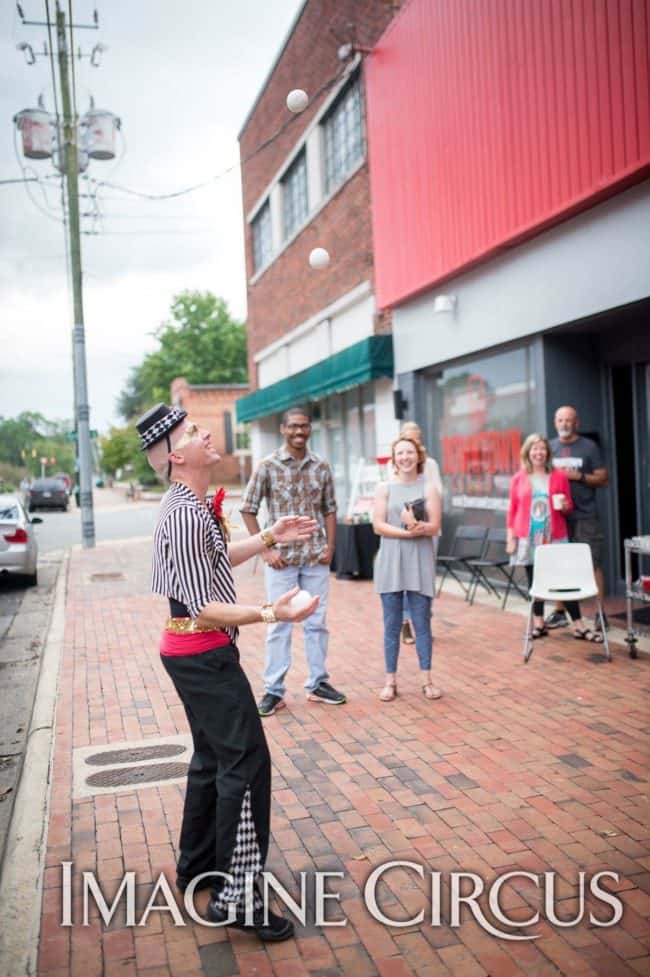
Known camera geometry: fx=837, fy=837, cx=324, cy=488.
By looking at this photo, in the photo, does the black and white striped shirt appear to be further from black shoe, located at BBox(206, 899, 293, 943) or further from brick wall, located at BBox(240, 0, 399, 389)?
brick wall, located at BBox(240, 0, 399, 389)

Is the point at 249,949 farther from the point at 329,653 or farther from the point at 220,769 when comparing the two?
the point at 329,653

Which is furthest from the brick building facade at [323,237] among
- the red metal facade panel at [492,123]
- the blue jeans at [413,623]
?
the blue jeans at [413,623]

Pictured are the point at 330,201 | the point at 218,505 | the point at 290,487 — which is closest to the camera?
the point at 218,505

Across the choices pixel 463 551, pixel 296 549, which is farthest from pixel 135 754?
pixel 463 551

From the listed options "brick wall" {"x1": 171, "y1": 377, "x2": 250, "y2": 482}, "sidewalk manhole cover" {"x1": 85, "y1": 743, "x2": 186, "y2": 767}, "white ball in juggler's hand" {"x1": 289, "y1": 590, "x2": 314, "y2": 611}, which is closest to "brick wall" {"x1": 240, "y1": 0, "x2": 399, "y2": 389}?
"sidewalk manhole cover" {"x1": 85, "y1": 743, "x2": 186, "y2": 767}

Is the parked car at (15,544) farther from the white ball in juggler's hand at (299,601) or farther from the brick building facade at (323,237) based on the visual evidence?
the white ball in juggler's hand at (299,601)

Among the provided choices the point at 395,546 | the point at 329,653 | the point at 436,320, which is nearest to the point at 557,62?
the point at 436,320

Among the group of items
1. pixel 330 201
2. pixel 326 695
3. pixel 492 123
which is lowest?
pixel 326 695

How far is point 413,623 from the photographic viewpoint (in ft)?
19.1

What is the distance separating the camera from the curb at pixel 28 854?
303 cm

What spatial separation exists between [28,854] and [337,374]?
36.3 ft

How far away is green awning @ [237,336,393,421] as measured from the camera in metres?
12.8

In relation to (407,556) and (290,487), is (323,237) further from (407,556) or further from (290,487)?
(407,556)

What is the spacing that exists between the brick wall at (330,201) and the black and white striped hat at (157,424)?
10.3m
